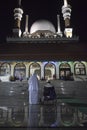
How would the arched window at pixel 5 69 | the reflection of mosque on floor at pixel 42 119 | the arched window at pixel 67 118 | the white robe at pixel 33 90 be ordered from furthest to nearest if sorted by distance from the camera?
1. the arched window at pixel 5 69
2. the white robe at pixel 33 90
3. the arched window at pixel 67 118
4. the reflection of mosque on floor at pixel 42 119

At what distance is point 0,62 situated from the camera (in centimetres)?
3375

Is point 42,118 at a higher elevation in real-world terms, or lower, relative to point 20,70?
lower

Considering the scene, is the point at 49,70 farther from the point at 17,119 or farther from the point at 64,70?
the point at 17,119

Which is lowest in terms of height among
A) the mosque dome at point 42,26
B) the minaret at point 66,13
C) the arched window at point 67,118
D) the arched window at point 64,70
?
the arched window at point 67,118

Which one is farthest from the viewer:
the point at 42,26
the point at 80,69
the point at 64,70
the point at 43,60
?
the point at 42,26

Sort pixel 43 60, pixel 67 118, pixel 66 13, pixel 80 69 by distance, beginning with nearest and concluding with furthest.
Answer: pixel 67 118, pixel 43 60, pixel 80 69, pixel 66 13

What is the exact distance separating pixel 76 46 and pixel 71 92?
56.6 ft

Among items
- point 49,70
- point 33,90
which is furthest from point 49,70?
point 33,90

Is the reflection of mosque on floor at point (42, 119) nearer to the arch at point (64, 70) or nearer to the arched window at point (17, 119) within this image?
the arched window at point (17, 119)

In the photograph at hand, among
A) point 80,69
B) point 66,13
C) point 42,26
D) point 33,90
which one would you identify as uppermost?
point 66,13

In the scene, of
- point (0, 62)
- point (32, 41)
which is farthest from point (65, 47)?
point (0, 62)

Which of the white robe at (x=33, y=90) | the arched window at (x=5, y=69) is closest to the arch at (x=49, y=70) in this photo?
the arched window at (x=5, y=69)

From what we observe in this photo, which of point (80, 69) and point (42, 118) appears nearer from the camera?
point (42, 118)

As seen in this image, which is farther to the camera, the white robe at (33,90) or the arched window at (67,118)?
the white robe at (33,90)
